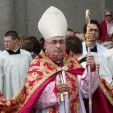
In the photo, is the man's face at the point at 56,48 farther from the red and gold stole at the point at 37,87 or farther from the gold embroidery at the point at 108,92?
the gold embroidery at the point at 108,92

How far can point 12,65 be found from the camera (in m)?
11.4

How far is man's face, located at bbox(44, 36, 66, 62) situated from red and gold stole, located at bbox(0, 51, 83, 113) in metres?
0.11

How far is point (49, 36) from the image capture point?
7395mm

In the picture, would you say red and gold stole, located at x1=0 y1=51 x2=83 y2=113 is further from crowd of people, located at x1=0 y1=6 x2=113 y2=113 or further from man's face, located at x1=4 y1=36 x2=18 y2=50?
man's face, located at x1=4 y1=36 x2=18 y2=50

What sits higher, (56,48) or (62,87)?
(56,48)

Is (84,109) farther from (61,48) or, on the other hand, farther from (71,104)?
(61,48)

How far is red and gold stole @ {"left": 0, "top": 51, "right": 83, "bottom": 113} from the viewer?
717cm

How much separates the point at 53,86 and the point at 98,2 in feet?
31.6

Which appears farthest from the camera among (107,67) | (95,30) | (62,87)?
(95,30)

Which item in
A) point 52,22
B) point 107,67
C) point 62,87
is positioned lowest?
point 62,87

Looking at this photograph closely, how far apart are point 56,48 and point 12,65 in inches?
172

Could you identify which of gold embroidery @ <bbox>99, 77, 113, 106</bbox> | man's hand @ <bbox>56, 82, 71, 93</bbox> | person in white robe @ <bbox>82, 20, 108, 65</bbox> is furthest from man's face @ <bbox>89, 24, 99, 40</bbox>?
man's hand @ <bbox>56, 82, 71, 93</bbox>

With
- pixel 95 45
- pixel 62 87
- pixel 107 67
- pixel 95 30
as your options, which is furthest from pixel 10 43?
pixel 62 87

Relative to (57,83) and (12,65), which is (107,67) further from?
(12,65)
